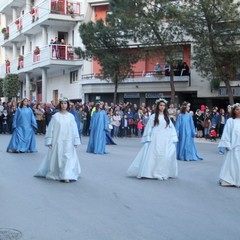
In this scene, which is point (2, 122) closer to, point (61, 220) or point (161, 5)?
point (161, 5)

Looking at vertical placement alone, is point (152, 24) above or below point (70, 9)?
below

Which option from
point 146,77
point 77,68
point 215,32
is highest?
point 215,32

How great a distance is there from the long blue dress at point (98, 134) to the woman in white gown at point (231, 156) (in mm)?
6714

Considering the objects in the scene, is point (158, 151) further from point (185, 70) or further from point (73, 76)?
point (73, 76)

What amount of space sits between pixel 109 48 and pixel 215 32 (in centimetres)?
746

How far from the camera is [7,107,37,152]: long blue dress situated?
51.8 ft

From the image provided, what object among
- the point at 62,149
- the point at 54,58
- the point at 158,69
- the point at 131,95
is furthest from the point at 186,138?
the point at 54,58

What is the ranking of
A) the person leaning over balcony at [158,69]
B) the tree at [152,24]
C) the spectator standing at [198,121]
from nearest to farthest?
the spectator standing at [198,121], the tree at [152,24], the person leaning over balcony at [158,69]

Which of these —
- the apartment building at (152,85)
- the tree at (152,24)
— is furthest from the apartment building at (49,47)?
the tree at (152,24)

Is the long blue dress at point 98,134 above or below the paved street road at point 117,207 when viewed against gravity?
above

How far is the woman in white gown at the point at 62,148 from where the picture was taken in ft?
32.7

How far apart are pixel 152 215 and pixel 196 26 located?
19263mm

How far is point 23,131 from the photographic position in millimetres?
15914

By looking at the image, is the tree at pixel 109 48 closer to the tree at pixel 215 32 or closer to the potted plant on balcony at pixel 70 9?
the tree at pixel 215 32
